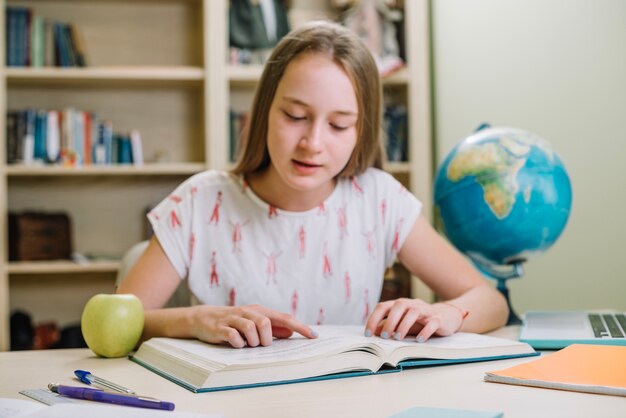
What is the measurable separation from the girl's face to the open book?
1.23 ft

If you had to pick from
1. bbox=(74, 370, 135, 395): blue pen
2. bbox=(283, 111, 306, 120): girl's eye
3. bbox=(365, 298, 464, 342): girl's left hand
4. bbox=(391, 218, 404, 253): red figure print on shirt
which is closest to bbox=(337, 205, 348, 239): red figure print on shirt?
bbox=(391, 218, 404, 253): red figure print on shirt

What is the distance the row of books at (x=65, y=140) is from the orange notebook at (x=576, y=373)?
2.66 meters

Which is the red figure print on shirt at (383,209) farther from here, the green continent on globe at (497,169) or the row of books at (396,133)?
the row of books at (396,133)

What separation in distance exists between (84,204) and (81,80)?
1.88 ft

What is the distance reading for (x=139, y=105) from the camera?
3.60m

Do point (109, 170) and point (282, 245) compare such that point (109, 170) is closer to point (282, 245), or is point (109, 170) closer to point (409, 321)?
point (282, 245)

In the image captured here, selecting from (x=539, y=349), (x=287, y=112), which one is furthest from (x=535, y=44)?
(x=539, y=349)

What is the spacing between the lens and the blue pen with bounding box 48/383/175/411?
762 millimetres

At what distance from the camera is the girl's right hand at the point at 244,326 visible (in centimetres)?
104

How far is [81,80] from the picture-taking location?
3.35m

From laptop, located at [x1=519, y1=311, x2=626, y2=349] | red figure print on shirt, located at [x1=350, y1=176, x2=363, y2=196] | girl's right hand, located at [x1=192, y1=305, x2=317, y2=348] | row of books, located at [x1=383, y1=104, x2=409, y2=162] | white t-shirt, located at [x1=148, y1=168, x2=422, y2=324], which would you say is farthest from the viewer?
row of books, located at [x1=383, y1=104, x2=409, y2=162]

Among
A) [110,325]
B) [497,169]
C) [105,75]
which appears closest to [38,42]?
[105,75]

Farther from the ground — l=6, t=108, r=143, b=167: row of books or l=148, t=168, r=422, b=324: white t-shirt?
l=6, t=108, r=143, b=167: row of books

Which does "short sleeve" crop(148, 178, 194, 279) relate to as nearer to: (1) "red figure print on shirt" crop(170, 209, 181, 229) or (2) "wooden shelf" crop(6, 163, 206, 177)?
(1) "red figure print on shirt" crop(170, 209, 181, 229)
